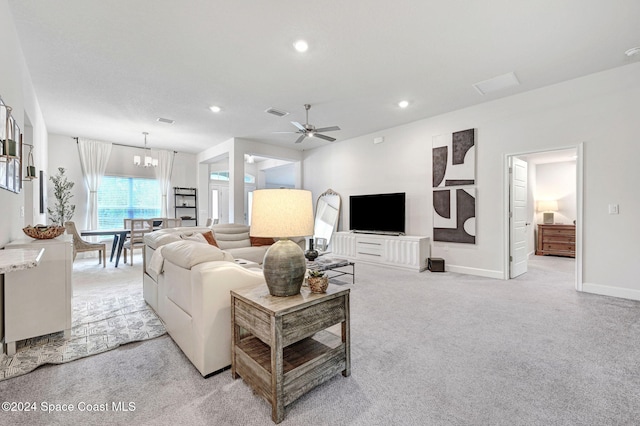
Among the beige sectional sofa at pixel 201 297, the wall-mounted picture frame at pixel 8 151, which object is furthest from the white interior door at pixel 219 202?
the beige sectional sofa at pixel 201 297

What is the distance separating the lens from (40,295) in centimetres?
228

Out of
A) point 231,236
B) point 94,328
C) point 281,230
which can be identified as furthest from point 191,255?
point 231,236

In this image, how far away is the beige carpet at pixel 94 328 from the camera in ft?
6.76

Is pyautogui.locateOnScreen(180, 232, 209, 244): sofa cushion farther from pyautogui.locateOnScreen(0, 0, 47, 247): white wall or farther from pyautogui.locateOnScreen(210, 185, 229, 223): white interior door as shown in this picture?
pyautogui.locateOnScreen(210, 185, 229, 223): white interior door

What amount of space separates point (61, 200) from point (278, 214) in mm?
6764

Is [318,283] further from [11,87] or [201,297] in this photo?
[11,87]

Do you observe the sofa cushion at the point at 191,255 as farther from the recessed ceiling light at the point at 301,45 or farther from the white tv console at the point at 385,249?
the white tv console at the point at 385,249

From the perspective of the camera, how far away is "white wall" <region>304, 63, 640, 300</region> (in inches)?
133

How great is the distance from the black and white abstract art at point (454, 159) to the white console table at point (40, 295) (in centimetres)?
516

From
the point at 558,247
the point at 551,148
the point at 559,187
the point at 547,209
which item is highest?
the point at 551,148

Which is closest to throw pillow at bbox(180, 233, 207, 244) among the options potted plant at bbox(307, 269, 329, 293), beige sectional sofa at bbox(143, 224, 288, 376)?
beige sectional sofa at bbox(143, 224, 288, 376)

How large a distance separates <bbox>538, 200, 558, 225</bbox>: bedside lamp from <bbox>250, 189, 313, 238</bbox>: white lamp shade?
780cm

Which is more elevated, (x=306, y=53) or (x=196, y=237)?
(x=306, y=53)

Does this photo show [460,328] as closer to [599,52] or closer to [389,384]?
[389,384]
